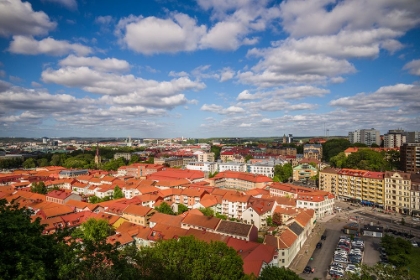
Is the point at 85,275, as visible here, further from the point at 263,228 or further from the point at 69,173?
the point at 69,173

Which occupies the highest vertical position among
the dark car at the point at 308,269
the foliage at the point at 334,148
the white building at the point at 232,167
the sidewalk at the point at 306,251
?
the foliage at the point at 334,148

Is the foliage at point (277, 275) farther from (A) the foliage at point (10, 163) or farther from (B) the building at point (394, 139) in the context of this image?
(B) the building at point (394, 139)

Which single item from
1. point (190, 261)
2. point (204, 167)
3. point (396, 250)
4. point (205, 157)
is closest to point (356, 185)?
point (396, 250)

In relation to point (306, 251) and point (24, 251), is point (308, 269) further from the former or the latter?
point (24, 251)

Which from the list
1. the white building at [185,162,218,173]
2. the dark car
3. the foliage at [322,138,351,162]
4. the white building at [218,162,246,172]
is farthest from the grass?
the foliage at [322,138,351,162]

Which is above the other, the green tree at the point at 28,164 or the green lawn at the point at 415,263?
the green tree at the point at 28,164

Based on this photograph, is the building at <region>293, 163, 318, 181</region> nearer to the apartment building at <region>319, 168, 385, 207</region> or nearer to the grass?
the apartment building at <region>319, 168, 385, 207</region>

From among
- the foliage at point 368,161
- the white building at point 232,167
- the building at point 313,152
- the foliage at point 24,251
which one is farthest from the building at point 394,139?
the foliage at point 24,251

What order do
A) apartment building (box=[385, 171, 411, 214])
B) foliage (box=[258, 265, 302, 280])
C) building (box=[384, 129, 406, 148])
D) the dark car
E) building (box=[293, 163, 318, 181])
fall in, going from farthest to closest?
building (box=[384, 129, 406, 148])
building (box=[293, 163, 318, 181])
apartment building (box=[385, 171, 411, 214])
the dark car
foliage (box=[258, 265, 302, 280])
